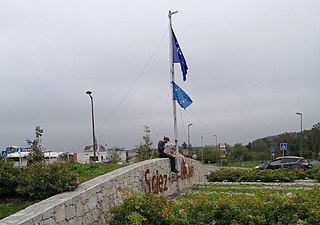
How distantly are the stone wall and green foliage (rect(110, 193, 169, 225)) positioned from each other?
0.52 meters

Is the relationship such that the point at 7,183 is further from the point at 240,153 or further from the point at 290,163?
the point at 240,153

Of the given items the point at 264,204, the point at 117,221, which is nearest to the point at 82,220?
the point at 117,221

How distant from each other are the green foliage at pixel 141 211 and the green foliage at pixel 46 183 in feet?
3.17

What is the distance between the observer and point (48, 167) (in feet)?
23.1

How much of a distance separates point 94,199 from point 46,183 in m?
0.88

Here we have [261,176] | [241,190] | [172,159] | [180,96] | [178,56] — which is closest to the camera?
[241,190]

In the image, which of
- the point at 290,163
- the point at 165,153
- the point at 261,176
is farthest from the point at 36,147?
the point at 290,163

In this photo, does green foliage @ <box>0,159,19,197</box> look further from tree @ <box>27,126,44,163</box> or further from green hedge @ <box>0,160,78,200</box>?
tree @ <box>27,126,44,163</box>

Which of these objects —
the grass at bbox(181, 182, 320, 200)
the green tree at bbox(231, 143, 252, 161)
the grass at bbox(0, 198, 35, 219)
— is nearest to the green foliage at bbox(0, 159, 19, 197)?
the grass at bbox(0, 198, 35, 219)

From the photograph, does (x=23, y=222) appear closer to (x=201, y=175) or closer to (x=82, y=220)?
(x=82, y=220)

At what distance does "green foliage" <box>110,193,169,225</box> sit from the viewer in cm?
598

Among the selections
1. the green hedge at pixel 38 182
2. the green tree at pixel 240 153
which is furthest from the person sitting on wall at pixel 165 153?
the green tree at pixel 240 153

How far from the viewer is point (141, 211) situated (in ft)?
20.2

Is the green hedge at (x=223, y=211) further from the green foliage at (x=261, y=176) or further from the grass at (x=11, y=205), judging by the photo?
the green foliage at (x=261, y=176)
